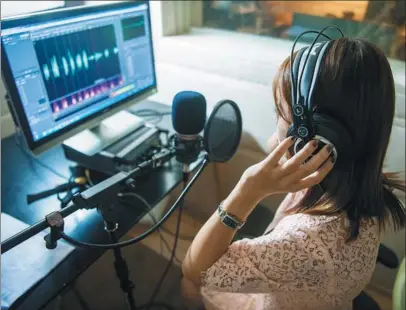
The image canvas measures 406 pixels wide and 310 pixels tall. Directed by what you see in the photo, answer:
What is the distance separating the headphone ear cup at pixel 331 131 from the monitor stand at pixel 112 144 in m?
0.60

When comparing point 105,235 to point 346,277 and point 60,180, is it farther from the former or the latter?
point 346,277

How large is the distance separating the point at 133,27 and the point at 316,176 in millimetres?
814

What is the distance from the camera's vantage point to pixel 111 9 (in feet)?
3.50

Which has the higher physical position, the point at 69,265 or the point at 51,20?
the point at 51,20

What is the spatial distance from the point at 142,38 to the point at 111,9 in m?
0.17

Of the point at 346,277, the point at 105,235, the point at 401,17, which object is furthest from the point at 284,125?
the point at 401,17

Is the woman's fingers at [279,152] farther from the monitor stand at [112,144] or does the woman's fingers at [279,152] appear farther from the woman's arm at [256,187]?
the monitor stand at [112,144]

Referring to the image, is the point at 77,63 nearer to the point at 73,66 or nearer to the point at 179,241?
the point at 73,66

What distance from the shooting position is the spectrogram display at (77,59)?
940 millimetres

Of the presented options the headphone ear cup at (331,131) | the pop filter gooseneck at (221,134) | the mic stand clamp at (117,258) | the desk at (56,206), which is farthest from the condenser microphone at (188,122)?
the headphone ear cup at (331,131)

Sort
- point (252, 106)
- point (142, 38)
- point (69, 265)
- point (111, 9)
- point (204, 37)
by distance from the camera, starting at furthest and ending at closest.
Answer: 1. point (204, 37)
2. point (252, 106)
3. point (142, 38)
4. point (111, 9)
5. point (69, 265)

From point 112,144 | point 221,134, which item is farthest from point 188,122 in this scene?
point 112,144

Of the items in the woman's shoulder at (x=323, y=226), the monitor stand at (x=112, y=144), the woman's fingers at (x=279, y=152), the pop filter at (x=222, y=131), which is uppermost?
the woman's fingers at (x=279, y=152)

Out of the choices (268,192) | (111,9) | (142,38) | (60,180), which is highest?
(111,9)
